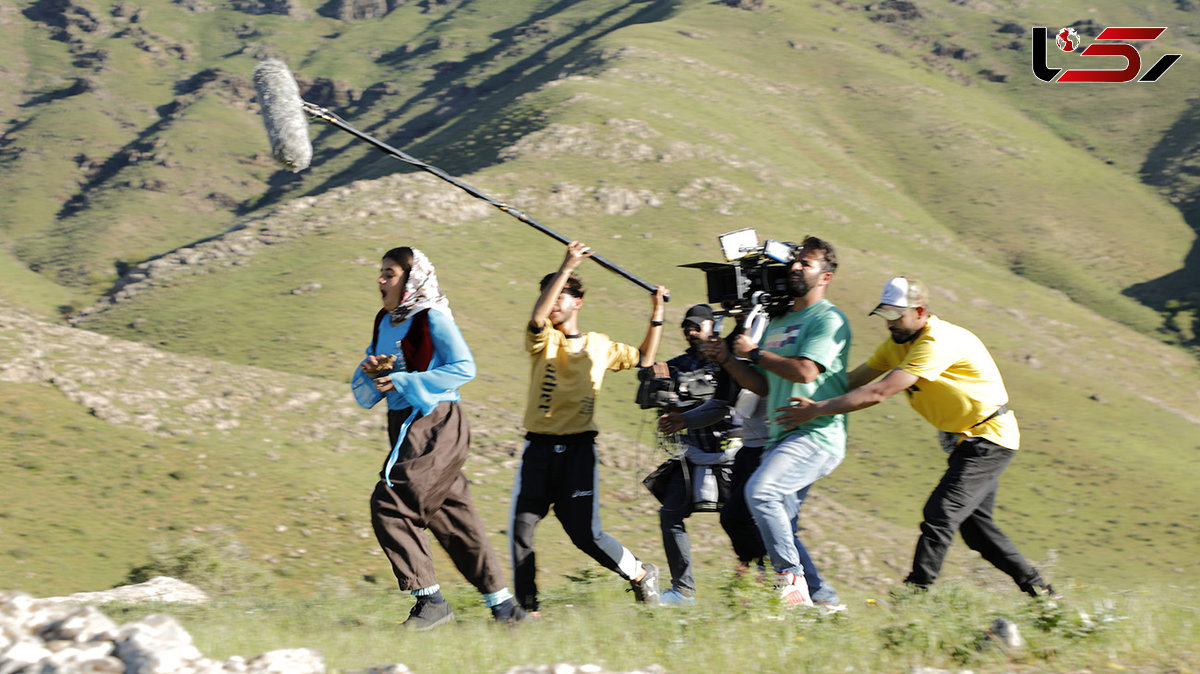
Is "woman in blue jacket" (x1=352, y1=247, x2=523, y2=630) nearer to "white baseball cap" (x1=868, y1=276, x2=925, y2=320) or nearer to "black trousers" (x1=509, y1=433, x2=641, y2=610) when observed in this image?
"black trousers" (x1=509, y1=433, x2=641, y2=610)

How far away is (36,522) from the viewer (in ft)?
30.7

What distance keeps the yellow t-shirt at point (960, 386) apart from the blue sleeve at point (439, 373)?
2.19 meters

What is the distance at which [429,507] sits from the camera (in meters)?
5.49

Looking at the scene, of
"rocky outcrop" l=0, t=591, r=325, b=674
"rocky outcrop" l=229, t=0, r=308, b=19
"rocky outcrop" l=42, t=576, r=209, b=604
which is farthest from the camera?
"rocky outcrop" l=229, t=0, r=308, b=19

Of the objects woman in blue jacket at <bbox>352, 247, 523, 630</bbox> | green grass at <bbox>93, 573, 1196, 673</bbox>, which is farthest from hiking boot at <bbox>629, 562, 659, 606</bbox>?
woman in blue jacket at <bbox>352, 247, 523, 630</bbox>

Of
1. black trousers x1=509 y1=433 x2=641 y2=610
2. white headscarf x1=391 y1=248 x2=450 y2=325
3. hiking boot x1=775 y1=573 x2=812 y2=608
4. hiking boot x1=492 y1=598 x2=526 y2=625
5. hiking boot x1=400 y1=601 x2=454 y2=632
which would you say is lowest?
hiking boot x1=492 y1=598 x2=526 y2=625

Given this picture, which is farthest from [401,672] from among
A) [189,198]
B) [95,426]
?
[189,198]

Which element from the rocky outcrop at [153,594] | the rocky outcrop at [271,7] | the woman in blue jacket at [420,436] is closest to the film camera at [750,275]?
the woman in blue jacket at [420,436]

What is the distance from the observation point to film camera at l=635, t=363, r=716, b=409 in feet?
20.1

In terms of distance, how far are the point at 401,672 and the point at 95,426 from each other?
9.23m

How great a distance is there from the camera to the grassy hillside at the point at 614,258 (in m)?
11.8

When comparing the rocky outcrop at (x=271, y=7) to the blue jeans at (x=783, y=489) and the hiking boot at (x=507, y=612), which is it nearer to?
the hiking boot at (x=507, y=612)

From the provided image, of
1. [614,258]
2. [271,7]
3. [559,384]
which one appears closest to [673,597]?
[559,384]

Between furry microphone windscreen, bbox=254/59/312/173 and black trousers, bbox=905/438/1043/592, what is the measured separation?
12.6 ft
